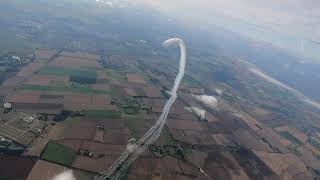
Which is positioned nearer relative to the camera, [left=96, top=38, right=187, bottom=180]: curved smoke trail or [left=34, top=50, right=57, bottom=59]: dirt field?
[left=96, top=38, right=187, bottom=180]: curved smoke trail

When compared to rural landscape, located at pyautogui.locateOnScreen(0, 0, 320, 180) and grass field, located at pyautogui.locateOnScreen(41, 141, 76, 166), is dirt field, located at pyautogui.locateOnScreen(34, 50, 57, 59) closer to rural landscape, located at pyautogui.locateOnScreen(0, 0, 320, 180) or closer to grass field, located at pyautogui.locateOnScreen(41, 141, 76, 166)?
rural landscape, located at pyautogui.locateOnScreen(0, 0, 320, 180)

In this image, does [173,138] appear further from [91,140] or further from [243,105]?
[243,105]

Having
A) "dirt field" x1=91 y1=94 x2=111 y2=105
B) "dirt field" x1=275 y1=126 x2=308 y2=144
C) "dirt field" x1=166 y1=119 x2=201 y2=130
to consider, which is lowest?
"dirt field" x1=275 y1=126 x2=308 y2=144

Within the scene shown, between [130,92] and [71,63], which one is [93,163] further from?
[71,63]

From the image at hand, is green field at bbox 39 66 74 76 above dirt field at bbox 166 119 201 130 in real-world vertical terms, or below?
above

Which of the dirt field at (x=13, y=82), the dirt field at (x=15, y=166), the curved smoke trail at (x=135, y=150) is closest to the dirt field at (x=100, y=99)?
the curved smoke trail at (x=135, y=150)

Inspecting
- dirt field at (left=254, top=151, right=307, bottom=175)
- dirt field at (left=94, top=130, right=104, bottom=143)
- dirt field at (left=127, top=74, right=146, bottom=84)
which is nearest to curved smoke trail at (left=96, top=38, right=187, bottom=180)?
dirt field at (left=94, top=130, right=104, bottom=143)

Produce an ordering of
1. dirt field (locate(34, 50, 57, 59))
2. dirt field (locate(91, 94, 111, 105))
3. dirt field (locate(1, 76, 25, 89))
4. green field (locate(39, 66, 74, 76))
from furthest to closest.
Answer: dirt field (locate(34, 50, 57, 59)), green field (locate(39, 66, 74, 76)), dirt field (locate(91, 94, 111, 105)), dirt field (locate(1, 76, 25, 89))
